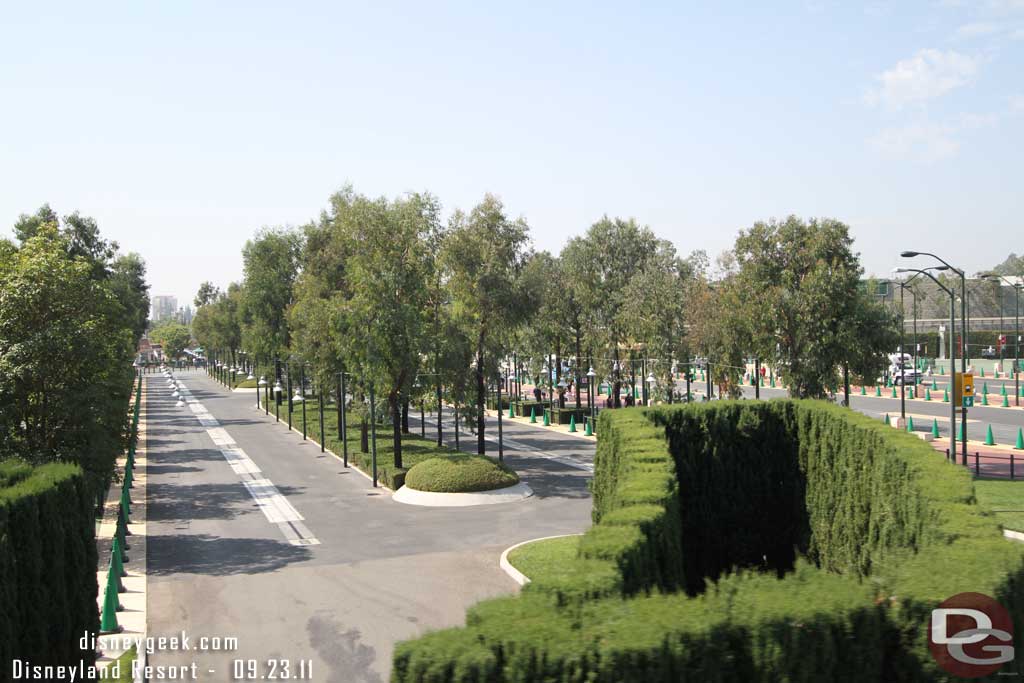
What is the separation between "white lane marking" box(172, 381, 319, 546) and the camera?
22.9 meters

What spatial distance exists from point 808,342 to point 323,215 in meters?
30.5

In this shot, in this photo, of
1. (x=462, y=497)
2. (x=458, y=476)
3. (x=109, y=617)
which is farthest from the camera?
(x=458, y=476)

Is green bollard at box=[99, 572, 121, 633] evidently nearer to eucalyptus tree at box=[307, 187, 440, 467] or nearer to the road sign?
eucalyptus tree at box=[307, 187, 440, 467]

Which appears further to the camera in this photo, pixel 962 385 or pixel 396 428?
pixel 396 428

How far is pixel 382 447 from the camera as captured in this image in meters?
37.0

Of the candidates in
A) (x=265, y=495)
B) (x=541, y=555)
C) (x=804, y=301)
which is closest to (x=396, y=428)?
(x=265, y=495)

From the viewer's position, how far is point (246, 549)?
21.1 meters

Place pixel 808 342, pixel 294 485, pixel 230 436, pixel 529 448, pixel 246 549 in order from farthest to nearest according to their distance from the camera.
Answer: pixel 230 436 < pixel 529 448 < pixel 294 485 < pixel 808 342 < pixel 246 549

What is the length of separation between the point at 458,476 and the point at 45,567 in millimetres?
16462

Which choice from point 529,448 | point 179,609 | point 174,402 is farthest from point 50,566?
point 174,402

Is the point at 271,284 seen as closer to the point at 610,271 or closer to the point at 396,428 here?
the point at 610,271

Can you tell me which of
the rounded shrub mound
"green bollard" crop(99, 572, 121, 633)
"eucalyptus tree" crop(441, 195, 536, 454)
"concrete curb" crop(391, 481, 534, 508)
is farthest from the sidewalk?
"eucalyptus tree" crop(441, 195, 536, 454)

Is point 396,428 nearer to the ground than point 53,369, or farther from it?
nearer to the ground

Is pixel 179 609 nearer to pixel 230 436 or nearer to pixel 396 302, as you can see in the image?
pixel 396 302
